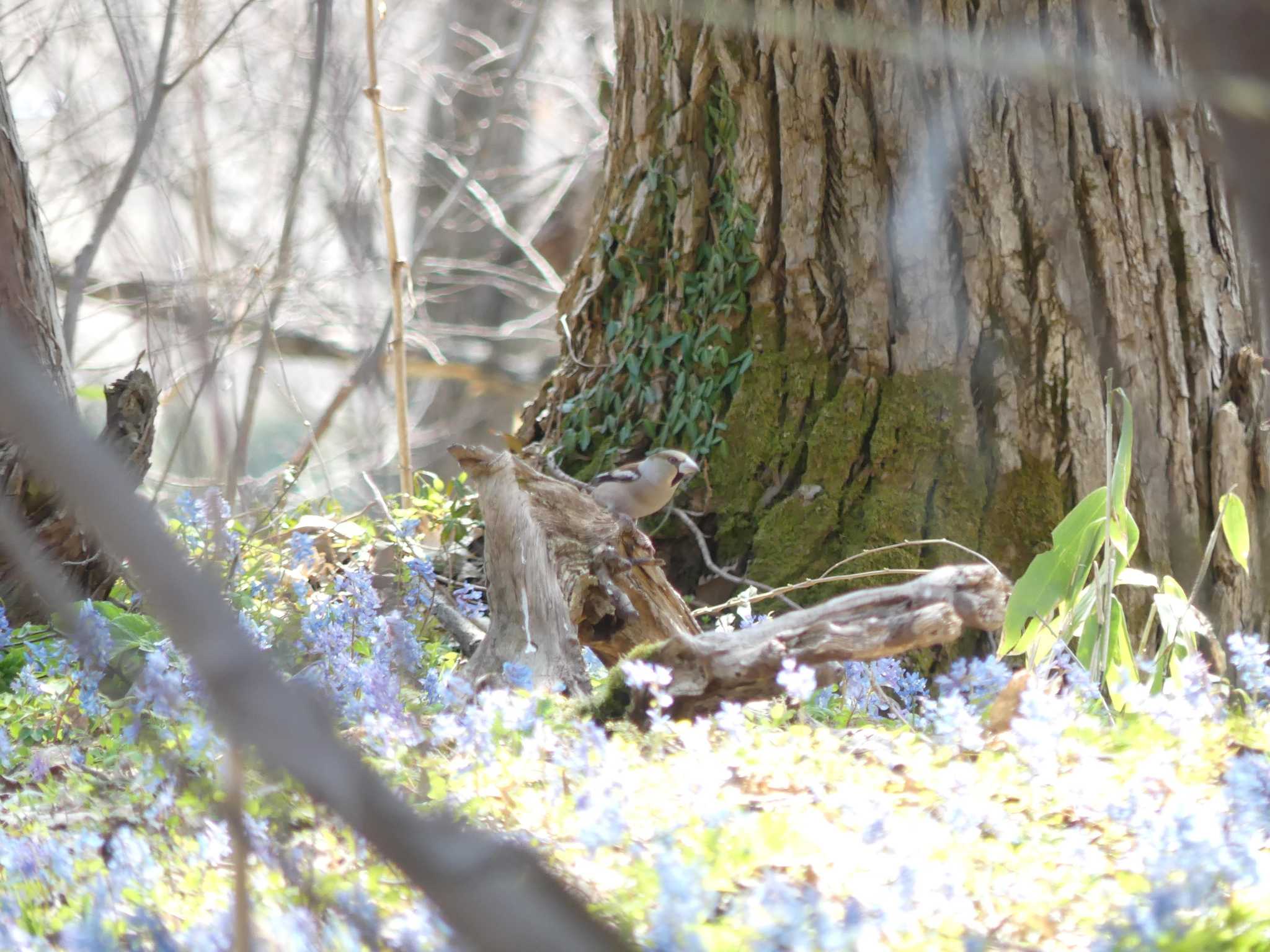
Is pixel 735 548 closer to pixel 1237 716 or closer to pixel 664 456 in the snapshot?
pixel 664 456

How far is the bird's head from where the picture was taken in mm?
3459

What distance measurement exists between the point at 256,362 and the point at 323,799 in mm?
1760

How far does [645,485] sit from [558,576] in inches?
23.4

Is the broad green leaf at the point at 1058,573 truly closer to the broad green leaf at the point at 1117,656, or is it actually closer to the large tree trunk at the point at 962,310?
the broad green leaf at the point at 1117,656

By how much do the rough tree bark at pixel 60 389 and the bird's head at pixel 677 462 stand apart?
150 cm

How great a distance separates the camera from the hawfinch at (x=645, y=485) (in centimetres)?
342

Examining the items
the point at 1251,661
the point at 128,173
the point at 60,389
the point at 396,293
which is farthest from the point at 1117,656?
the point at 396,293

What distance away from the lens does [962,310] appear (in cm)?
358

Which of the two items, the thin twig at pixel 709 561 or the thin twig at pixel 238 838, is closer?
the thin twig at pixel 238 838

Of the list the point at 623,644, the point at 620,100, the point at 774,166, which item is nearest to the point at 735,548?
the point at 623,644

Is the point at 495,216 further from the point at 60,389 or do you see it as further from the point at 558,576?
the point at 558,576

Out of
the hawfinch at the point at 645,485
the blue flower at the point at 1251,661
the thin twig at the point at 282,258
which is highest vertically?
the thin twig at the point at 282,258

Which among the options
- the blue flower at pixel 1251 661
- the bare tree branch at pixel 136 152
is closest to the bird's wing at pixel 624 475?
the bare tree branch at pixel 136 152

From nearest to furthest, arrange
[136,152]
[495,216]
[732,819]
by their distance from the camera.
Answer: [732,819], [136,152], [495,216]
